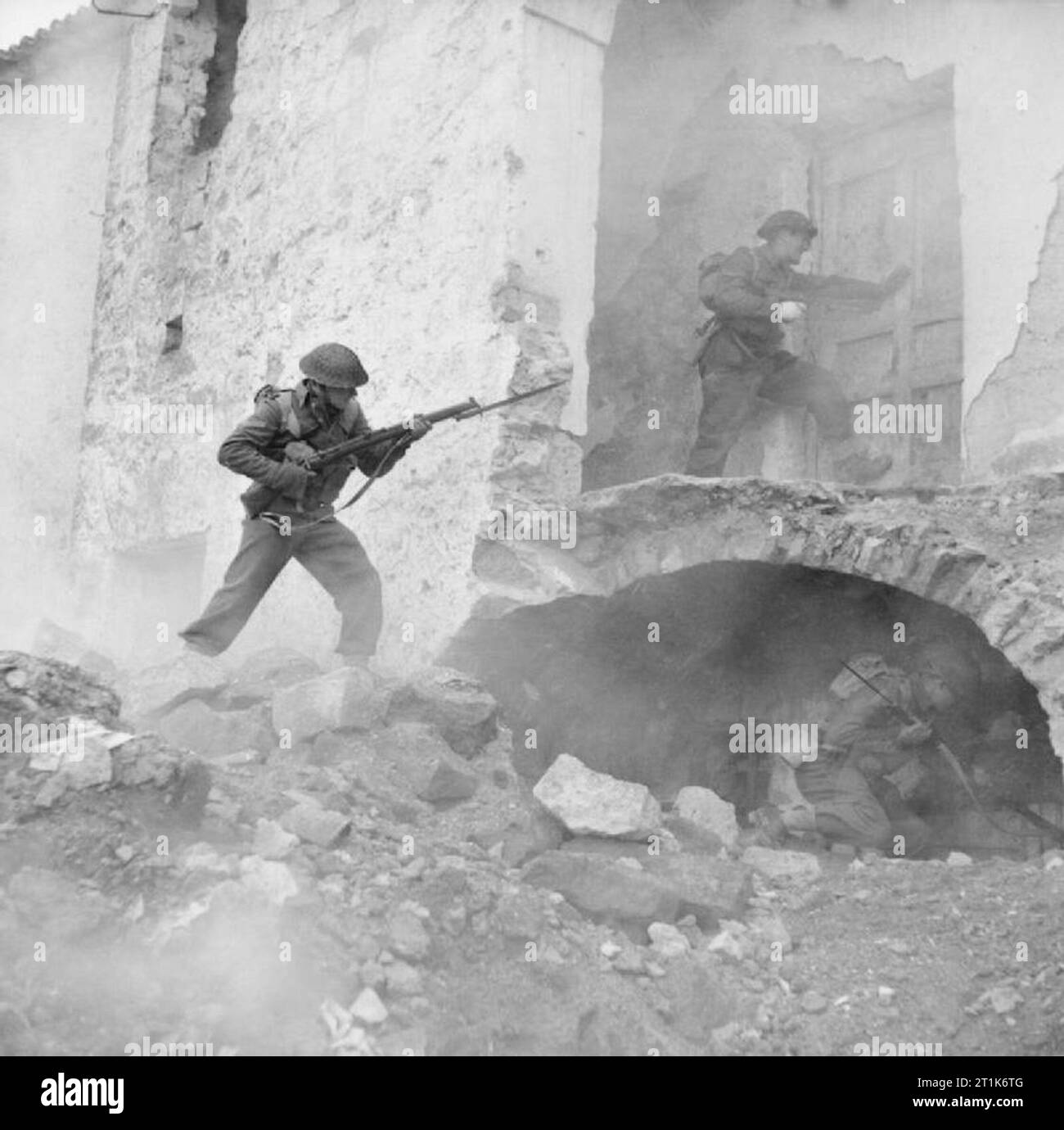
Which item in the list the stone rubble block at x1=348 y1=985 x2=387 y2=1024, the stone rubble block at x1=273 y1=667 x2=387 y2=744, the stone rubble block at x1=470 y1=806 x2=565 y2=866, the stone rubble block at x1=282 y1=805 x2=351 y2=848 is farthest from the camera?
the stone rubble block at x1=273 y1=667 x2=387 y2=744

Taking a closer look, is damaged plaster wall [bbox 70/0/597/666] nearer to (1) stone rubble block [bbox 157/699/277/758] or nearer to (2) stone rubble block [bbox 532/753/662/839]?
(1) stone rubble block [bbox 157/699/277/758]

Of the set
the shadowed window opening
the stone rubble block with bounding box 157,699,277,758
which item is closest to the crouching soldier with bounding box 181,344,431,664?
the stone rubble block with bounding box 157,699,277,758

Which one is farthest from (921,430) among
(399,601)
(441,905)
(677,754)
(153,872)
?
(153,872)

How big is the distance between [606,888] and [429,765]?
3.25 feet

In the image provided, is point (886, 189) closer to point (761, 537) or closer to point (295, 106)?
point (761, 537)

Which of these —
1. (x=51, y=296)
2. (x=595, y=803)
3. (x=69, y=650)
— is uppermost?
(x=51, y=296)

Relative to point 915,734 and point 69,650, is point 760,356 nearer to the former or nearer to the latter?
point 915,734

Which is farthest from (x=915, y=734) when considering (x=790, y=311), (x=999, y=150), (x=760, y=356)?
(x=999, y=150)

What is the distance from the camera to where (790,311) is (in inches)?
250

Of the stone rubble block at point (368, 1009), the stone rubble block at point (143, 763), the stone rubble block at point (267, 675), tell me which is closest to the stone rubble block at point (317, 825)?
the stone rubble block at point (143, 763)

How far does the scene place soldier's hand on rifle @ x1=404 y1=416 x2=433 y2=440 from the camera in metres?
5.64

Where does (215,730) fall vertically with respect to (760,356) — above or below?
below

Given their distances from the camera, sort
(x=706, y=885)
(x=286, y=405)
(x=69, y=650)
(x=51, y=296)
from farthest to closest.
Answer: (x=51, y=296), (x=69, y=650), (x=286, y=405), (x=706, y=885)

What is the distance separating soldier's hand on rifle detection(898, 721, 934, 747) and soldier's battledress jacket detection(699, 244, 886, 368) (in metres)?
1.95
